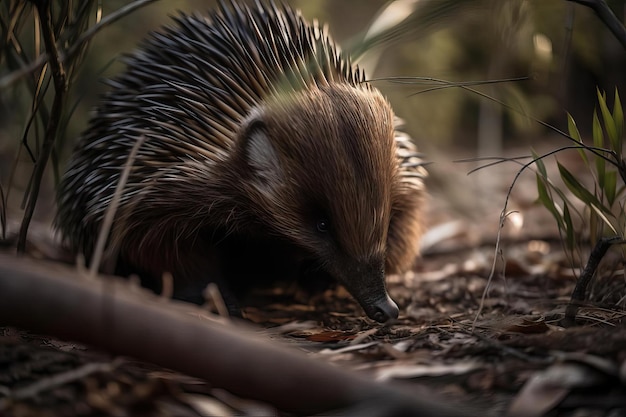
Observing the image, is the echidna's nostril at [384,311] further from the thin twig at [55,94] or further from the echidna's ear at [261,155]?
the thin twig at [55,94]

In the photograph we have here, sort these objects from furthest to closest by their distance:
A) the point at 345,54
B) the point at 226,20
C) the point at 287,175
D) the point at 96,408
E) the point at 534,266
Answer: the point at 534,266
the point at 226,20
the point at 287,175
the point at 345,54
the point at 96,408

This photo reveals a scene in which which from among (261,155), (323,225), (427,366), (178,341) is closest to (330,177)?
(323,225)

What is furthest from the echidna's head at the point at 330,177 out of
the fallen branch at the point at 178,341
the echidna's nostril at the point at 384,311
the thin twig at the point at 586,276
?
Result: the fallen branch at the point at 178,341

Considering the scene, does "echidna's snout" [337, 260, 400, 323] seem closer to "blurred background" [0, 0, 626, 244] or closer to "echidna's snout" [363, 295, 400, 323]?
"echidna's snout" [363, 295, 400, 323]

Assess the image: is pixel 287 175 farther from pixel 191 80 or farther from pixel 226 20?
pixel 226 20

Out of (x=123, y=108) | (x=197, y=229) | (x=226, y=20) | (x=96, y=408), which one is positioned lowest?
(x=96, y=408)

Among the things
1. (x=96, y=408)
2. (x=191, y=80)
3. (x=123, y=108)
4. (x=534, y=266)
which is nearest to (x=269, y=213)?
Answer: (x=191, y=80)

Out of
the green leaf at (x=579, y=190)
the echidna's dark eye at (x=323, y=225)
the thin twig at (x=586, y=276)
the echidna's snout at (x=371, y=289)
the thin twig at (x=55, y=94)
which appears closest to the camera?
the thin twig at (x=55, y=94)

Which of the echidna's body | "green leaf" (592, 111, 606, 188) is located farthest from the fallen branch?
"green leaf" (592, 111, 606, 188)
